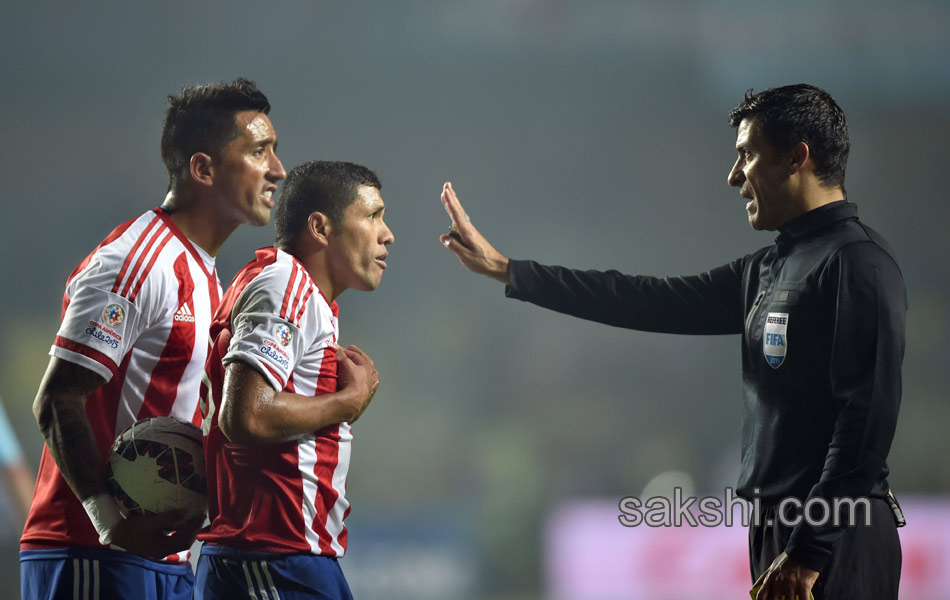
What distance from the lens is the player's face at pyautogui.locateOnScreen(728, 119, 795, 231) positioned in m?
2.13

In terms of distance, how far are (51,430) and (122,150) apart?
30.0 feet

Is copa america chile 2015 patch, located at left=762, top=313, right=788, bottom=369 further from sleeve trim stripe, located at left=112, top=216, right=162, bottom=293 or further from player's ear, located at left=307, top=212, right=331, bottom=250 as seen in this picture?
sleeve trim stripe, located at left=112, top=216, right=162, bottom=293

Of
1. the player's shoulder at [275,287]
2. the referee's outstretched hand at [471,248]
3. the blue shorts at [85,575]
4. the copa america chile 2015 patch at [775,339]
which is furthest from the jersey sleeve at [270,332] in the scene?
the copa america chile 2015 patch at [775,339]

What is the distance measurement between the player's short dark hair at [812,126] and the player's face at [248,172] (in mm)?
1207

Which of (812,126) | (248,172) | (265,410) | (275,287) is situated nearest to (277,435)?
(265,410)

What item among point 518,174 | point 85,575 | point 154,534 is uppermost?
point 518,174

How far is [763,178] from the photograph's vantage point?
2154mm

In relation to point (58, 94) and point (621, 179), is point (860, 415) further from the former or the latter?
point (58, 94)

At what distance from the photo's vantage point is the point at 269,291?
6.34ft

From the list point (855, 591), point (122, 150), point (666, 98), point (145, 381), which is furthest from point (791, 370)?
point (122, 150)

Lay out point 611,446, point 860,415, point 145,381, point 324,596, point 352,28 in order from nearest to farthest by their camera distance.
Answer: point 860,415
point 324,596
point 145,381
point 611,446
point 352,28

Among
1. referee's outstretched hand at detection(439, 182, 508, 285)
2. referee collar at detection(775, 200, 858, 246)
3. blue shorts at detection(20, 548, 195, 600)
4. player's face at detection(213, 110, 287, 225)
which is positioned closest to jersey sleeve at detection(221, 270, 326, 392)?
player's face at detection(213, 110, 287, 225)

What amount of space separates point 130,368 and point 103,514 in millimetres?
339

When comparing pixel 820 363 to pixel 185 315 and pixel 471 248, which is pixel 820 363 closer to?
pixel 471 248
